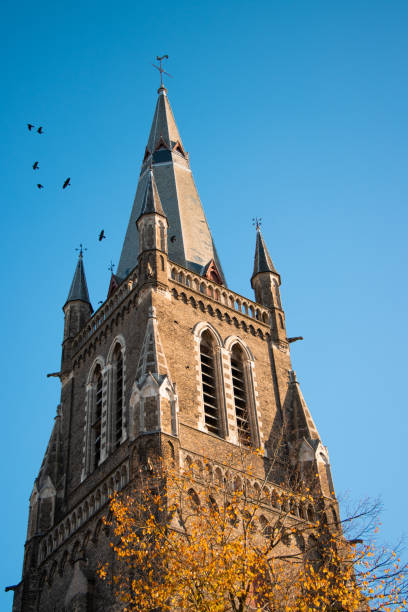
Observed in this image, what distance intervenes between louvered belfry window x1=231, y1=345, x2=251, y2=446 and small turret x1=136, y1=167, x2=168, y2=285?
12.9 ft

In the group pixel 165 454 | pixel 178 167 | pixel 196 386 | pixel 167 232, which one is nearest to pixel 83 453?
pixel 196 386

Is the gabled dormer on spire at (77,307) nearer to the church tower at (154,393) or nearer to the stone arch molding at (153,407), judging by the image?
the church tower at (154,393)

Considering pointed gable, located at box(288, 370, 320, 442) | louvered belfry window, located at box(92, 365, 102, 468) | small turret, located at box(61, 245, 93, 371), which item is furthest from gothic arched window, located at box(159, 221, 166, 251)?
pointed gable, located at box(288, 370, 320, 442)

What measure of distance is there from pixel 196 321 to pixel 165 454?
7.94 meters

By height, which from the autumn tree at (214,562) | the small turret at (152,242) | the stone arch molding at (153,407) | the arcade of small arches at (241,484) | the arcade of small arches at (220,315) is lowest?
the autumn tree at (214,562)

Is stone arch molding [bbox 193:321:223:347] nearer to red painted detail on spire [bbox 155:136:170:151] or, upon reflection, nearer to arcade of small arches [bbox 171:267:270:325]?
arcade of small arches [bbox 171:267:270:325]

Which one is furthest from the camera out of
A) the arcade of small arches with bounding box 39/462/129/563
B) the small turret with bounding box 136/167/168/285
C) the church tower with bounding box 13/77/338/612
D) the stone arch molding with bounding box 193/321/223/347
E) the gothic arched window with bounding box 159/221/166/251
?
the gothic arched window with bounding box 159/221/166/251

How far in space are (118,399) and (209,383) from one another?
10.6 ft

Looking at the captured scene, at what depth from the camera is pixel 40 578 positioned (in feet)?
86.3

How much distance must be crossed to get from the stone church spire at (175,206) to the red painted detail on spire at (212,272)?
11cm

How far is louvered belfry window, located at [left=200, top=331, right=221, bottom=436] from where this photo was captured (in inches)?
1069

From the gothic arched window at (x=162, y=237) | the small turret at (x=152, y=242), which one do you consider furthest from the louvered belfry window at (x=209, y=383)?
the gothic arched window at (x=162, y=237)

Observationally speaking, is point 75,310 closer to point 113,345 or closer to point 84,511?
point 113,345

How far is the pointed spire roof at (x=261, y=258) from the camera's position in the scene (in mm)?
35000
